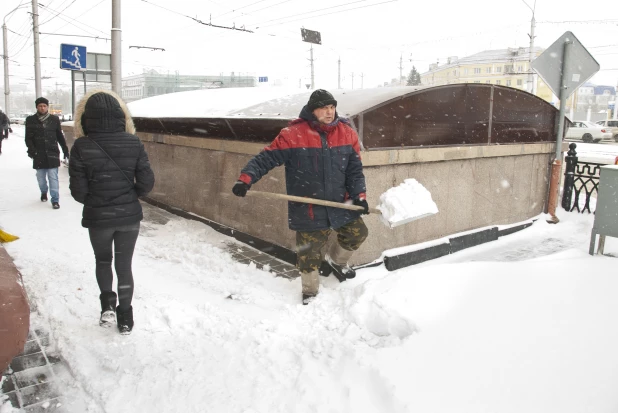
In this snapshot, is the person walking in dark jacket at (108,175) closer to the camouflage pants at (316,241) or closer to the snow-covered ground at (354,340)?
the snow-covered ground at (354,340)

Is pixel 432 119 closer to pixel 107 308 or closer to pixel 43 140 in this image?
pixel 107 308

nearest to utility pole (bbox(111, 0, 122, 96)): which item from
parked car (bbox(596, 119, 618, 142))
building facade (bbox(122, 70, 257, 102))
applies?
building facade (bbox(122, 70, 257, 102))

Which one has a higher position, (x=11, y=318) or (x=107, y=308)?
(x=11, y=318)

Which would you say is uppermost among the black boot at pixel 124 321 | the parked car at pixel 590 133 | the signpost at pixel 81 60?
the signpost at pixel 81 60

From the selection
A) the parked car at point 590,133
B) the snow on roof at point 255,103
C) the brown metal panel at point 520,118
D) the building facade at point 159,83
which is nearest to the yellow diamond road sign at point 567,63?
the brown metal panel at point 520,118

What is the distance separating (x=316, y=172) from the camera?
4.06 meters

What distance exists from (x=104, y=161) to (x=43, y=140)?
5087 mm

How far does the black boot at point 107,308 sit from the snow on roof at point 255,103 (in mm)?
2524

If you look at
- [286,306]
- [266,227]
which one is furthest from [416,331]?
[266,227]

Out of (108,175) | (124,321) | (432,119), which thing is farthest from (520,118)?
(124,321)

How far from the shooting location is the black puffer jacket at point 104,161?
331 cm

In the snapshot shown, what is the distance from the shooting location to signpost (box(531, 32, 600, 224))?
7.11 m

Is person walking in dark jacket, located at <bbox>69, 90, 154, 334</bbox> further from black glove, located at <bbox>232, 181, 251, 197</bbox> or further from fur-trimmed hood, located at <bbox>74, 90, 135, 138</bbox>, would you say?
black glove, located at <bbox>232, 181, 251, 197</bbox>

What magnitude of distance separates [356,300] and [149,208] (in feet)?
18.0
